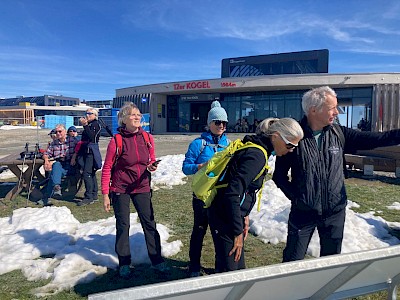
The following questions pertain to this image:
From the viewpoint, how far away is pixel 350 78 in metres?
28.4

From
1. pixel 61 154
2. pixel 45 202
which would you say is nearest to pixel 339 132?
pixel 45 202

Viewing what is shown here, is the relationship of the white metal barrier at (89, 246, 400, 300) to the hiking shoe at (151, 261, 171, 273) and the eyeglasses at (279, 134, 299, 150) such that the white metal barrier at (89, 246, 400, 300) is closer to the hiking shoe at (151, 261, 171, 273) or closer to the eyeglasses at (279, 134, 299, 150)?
the eyeglasses at (279, 134, 299, 150)

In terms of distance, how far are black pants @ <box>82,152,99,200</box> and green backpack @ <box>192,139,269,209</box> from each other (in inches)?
205

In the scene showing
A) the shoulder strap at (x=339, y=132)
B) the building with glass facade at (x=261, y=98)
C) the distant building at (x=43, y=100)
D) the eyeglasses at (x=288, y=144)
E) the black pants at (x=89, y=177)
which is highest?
the distant building at (x=43, y=100)

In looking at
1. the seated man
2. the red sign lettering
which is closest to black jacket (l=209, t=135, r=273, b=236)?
the seated man

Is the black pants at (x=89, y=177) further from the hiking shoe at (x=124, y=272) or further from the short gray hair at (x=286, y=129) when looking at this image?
the short gray hair at (x=286, y=129)

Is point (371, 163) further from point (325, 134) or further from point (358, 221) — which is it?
point (325, 134)

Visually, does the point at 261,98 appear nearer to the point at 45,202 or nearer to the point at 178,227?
the point at 45,202

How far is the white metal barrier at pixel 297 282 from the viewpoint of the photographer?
147 centimetres

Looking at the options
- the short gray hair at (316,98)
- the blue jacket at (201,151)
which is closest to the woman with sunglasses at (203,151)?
the blue jacket at (201,151)

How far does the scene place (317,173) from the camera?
2.89 meters

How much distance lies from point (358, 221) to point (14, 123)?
192ft

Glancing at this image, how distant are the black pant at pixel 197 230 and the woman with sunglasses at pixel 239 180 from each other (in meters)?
0.70

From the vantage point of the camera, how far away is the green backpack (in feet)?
9.05
